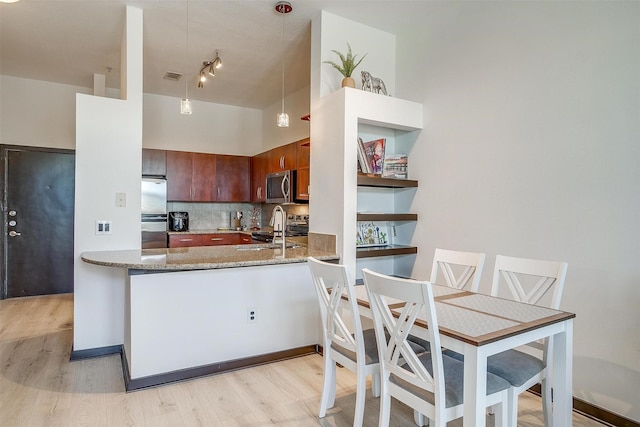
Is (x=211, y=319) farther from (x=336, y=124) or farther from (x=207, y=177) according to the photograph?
(x=207, y=177)

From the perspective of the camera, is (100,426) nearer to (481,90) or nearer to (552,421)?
(552,421)

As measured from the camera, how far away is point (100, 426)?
208 cm

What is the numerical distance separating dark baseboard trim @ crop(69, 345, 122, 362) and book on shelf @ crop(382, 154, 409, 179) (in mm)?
2706

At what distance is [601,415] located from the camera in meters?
2.18

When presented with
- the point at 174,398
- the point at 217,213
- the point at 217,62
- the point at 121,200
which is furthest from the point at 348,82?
the point at 217,213

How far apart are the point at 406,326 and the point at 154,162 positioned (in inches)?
187

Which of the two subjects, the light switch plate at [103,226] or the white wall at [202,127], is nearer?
the light switch plate at [103,226]

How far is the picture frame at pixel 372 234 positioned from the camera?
10.9 ft

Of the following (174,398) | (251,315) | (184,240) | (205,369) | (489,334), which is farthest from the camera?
(184,240)

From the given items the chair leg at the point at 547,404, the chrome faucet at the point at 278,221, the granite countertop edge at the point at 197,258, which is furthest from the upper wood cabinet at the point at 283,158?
the chair leg at the point at 547,404

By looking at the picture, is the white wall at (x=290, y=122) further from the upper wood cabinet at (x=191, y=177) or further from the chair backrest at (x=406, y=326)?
the chair backrest at (x=406, y=326)

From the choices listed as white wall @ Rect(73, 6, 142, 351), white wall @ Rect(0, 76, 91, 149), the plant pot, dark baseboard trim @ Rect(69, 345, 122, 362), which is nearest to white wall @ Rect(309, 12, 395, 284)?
the plant pot

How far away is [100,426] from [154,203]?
350 centimetres

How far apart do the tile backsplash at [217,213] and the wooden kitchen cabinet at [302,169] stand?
1.44 m
